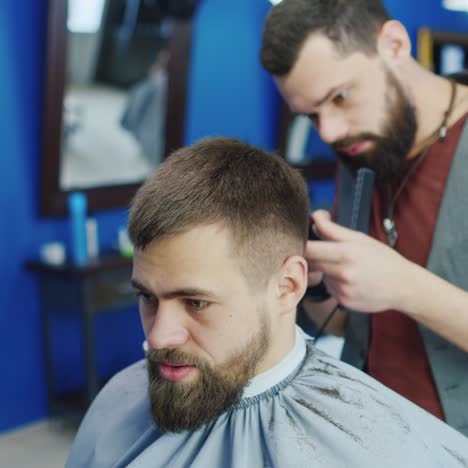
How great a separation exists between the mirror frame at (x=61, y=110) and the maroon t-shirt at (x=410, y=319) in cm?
205

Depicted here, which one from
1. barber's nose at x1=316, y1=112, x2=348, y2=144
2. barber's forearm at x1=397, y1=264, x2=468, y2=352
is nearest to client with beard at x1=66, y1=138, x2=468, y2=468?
barber's forearm at x1=397, y1=264, x2=468, y2=352

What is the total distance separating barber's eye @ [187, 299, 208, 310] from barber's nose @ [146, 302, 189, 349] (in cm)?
2

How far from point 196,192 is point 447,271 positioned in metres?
0.64

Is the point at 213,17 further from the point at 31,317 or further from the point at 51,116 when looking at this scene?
the point at 31,317

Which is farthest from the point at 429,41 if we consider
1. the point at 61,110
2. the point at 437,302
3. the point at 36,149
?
the point at 437,302

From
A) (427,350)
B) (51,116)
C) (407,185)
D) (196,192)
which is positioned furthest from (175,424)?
(51,116)

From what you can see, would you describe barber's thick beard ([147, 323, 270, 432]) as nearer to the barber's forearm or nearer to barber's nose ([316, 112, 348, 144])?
the barber's forearm

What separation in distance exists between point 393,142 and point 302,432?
73cm

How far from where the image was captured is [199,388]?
1105 mm

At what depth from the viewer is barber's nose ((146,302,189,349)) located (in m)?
1.08

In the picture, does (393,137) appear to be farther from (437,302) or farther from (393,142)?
(437,302)

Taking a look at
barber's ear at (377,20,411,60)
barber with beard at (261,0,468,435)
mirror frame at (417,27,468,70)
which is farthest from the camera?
mirror frame at (417,27,468,70)

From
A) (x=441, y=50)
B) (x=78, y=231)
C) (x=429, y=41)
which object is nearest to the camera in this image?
(x=78, y=231)

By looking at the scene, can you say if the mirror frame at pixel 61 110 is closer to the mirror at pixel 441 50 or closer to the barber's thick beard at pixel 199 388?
the barber's thick beard at pixel 199 388
